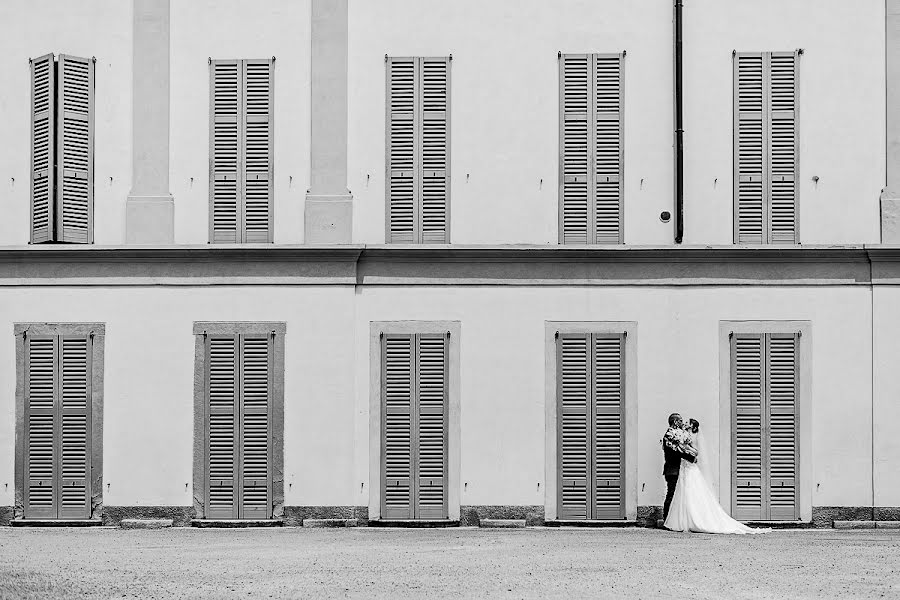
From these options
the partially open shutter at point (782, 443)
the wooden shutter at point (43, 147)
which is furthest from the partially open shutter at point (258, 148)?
the partially open shutter at point (782, 443)

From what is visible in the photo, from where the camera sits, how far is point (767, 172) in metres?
21.5

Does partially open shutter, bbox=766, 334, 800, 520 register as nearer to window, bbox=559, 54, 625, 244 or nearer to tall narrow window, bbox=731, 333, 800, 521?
tall narrow window, bbox=731, 333, 800, 521

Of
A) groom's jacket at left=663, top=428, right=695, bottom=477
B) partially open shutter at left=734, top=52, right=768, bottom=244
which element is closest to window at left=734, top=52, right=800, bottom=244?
partially open shutter at left=734, top=52, right=768, bottom=244

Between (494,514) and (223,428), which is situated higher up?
(223,428)

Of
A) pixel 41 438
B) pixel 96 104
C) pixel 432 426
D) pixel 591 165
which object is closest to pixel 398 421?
pixel 432 426

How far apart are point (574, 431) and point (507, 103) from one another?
4.55 meters

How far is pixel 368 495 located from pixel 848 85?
8.57 m

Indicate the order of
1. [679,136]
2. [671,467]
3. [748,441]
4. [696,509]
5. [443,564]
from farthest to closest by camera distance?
[679,136] → [748,441] → [671,467] → [696,509] → [443,564]

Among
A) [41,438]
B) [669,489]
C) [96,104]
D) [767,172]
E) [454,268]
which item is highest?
[96,104]

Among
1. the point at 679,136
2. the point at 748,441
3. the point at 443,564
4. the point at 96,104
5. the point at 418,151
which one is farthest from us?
the point at 96,104

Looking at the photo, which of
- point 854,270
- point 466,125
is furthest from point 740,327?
point 466,125

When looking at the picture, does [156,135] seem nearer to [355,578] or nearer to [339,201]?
[339,201]

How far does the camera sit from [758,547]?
61.1 feet

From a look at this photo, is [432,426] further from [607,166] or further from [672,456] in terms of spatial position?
[607,166]
